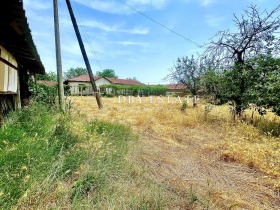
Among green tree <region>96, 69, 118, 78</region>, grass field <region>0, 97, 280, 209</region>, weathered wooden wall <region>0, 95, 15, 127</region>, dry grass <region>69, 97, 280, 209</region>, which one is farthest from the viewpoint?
green tree <region>96, 69, 118, 78</region>

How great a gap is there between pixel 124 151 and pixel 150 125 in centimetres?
363

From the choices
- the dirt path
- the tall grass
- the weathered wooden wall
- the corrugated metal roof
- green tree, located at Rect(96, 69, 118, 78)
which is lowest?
the dirt path

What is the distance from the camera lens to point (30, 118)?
16.4 ft

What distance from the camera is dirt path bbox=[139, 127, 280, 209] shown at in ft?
9.30

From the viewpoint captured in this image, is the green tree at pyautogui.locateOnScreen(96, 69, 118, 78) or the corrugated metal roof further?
the green tree at pyautogui.locateOnScreen(96, 69, 118, 78)

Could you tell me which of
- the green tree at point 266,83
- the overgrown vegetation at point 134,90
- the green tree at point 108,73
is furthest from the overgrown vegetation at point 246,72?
the green tree at point 108,73

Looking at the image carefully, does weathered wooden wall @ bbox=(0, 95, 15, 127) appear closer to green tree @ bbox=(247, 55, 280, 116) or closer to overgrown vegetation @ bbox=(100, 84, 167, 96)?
green tree @ bbox=(247, 55, 280, 116)

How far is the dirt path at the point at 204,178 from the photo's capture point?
283 centimetres

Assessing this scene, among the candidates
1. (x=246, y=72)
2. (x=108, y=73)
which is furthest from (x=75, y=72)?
(x=246, y=72)

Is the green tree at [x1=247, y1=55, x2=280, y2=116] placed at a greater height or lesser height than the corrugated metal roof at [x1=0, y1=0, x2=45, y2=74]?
lesser

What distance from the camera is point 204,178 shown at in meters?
3.60

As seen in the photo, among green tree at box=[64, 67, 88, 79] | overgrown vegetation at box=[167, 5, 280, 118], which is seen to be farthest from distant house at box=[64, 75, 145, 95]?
green tree at box=[64, 67, 88, 79]

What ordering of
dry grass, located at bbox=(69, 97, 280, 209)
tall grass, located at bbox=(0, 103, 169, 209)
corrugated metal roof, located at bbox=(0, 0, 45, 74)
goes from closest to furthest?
tall grass, located at bbox=(0, 103, 169, 209) < corrugated metal roof, located at bbox=(0, 0, 45, 74) < dry grass, located at bbox=(69, 97, 280, 209)

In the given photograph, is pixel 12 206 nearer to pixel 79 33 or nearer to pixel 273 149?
pixel 273 149
